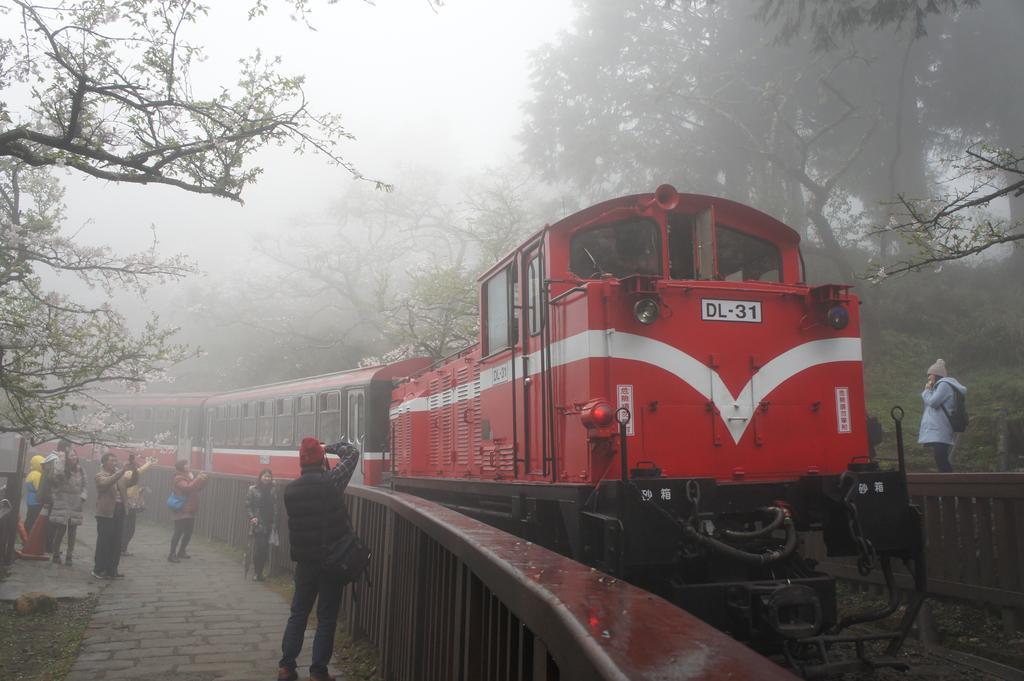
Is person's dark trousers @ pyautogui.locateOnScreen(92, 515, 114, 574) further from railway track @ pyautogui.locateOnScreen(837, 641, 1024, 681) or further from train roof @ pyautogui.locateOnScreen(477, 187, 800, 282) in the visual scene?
railway track @ pyautogui.locateOnScreen(837, 641, 1024, 681)

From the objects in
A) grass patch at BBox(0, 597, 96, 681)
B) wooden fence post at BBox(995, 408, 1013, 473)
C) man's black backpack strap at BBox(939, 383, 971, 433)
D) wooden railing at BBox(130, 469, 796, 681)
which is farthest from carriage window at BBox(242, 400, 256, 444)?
wooden fence post at BBox(995, 408, 1013, 473)

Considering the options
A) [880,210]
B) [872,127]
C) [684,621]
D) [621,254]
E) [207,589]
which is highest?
[872,127]

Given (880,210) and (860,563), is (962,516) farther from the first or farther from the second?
(880,210)

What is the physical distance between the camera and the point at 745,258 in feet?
22.3

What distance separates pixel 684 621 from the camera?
1726mm

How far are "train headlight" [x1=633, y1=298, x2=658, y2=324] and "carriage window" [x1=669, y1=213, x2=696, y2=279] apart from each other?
0.91m

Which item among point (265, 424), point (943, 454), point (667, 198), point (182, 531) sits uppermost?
point (667, 198)

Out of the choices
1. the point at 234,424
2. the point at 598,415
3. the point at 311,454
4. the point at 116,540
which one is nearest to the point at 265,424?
the point at 234,424

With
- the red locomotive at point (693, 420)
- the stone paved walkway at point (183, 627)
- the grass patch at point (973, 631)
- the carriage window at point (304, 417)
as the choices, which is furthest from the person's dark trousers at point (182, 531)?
the grass patch at point (973, 631)

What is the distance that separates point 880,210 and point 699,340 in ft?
72.1

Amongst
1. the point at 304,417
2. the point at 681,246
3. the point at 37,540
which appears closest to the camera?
the point at 681,246

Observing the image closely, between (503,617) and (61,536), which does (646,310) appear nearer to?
(503,617)

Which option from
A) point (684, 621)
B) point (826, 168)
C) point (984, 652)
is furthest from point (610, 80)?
point (684, 621)

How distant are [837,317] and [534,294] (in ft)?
8.23
